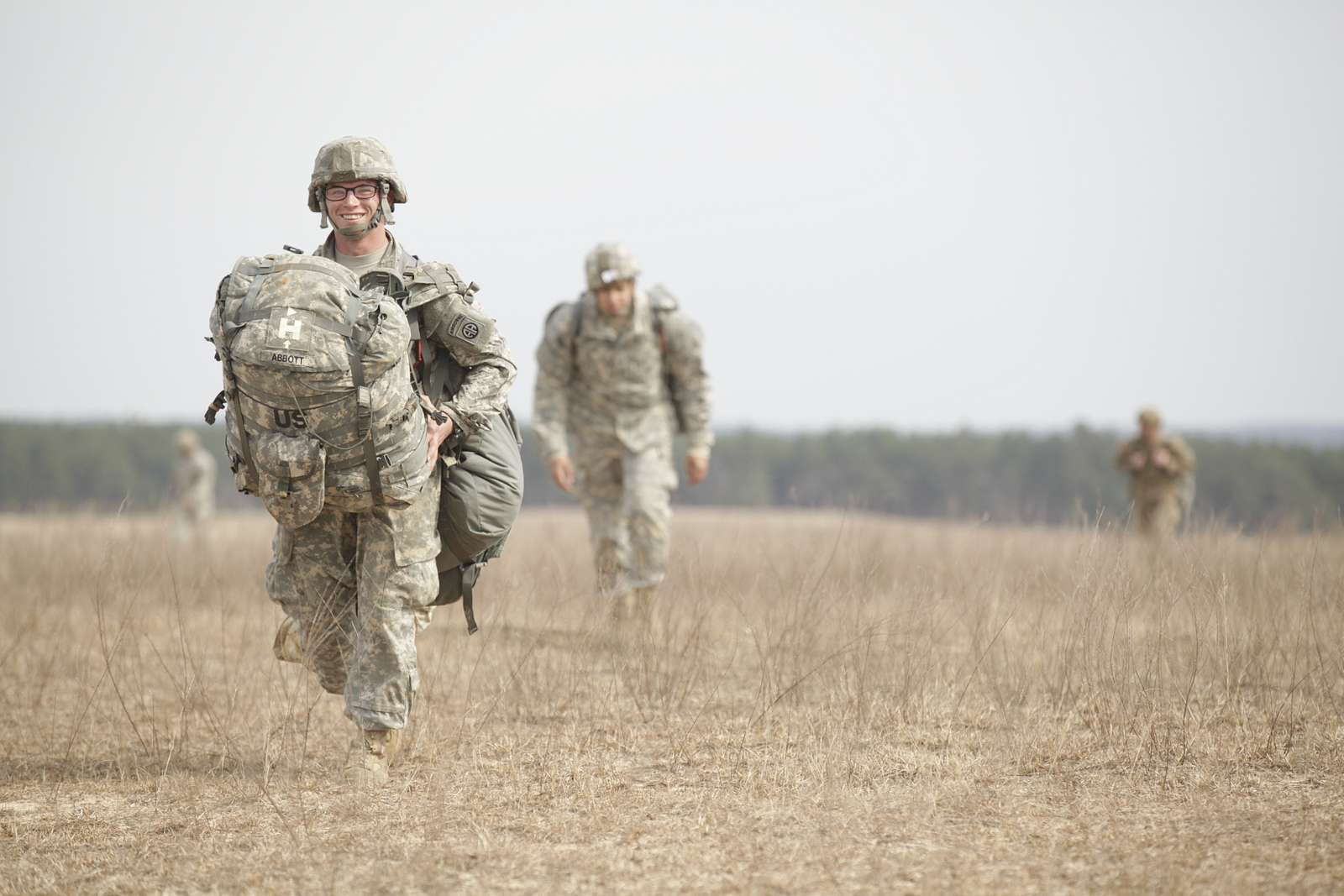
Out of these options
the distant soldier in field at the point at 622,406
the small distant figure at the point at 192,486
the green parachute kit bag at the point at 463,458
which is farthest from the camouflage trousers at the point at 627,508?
the small distant figure at the point at 192,486

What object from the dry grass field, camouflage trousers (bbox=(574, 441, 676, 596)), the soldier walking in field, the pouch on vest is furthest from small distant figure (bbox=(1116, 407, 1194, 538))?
the pouch on vest

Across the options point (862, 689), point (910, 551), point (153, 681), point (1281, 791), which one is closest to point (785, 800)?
point (862, 689)

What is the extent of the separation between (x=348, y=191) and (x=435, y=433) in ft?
2.68

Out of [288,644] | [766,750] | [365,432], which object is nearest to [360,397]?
[365,432]

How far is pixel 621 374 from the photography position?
7457 millimetres

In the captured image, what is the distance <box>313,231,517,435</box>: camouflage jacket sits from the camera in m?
4.23

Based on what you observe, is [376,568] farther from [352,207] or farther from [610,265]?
[610,265]

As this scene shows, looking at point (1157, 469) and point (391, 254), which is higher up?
point (391, 254)

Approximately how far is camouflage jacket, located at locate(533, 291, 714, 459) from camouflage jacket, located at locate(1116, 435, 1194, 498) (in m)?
5.20

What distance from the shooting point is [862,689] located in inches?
190

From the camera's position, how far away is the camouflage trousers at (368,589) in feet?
13.6

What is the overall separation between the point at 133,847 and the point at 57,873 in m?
0.25

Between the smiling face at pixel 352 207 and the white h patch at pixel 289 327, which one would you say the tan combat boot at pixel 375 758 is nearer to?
the white h patch at pixel 289 327

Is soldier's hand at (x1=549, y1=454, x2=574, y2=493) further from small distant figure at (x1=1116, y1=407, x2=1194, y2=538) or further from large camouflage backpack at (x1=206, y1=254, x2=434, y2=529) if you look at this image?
small distant figure at (x1=1116, y1=407, x2=1194, y2=538)
